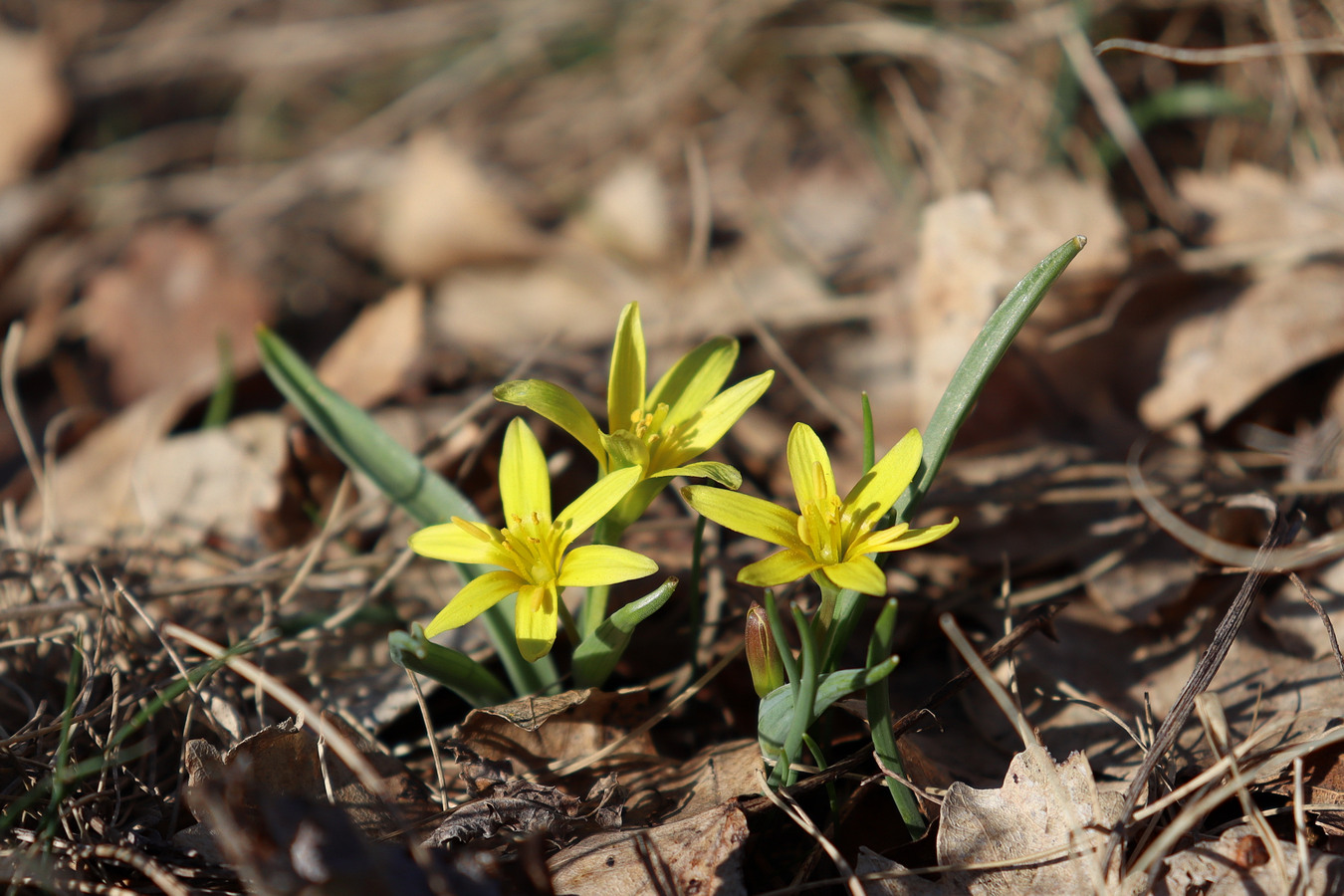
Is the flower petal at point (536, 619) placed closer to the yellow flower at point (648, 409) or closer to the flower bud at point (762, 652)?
the yellow flower at point (648, 409)

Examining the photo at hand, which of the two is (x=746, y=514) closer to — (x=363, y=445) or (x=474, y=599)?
(x=474, y=599)

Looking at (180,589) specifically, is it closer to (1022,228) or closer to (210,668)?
Answer: (210,668)

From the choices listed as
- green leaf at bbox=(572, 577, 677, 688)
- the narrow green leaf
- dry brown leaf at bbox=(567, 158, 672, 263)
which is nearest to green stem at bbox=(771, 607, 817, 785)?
green leaf at bbox=(572, 577, 677, 688)

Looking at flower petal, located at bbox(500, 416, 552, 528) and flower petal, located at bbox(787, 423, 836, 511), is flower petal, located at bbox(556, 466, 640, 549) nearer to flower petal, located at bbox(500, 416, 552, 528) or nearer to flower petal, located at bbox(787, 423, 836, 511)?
flower petal, located at bbox(500, 416, 552, 528)

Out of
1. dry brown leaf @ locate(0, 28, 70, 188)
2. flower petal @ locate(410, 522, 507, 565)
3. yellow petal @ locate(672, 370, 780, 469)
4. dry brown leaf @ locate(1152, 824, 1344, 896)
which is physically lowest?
dry brown leaf @ locate(1152, 824, 1344, 896)

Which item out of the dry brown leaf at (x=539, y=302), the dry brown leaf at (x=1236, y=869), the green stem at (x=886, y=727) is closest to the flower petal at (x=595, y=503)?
the green stem at (x=886, y=727)

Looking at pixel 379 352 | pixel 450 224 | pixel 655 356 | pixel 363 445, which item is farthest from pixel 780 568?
pixel 450 224
